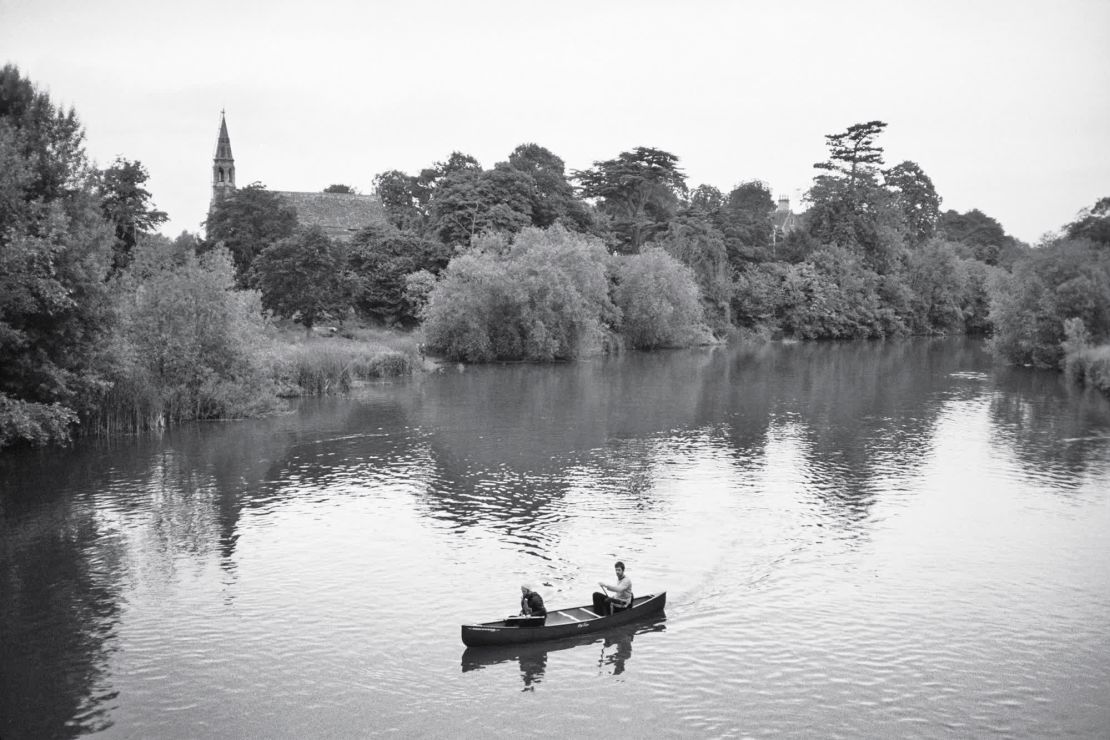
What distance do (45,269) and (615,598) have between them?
26.4 metres

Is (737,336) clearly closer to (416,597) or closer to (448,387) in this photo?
(448,387)

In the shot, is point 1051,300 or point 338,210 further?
point 338,210

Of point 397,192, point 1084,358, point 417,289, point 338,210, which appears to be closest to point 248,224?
point 417,289

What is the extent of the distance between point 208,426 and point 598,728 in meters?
34.3

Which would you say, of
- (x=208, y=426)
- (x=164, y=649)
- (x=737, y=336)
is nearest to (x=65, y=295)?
(x=208, y=426)

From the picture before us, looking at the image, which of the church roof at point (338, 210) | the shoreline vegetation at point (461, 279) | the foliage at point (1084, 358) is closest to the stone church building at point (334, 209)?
the church roof at point (338, 210)

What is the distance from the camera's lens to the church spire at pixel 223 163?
123188 mm

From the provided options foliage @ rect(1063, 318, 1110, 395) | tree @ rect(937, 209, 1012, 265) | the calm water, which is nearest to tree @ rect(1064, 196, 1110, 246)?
foliage @ rect(1063, 318, 1110, 395)

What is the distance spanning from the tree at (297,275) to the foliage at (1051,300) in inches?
2265

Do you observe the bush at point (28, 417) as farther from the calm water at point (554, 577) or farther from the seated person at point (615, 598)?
the seated person at point (615, 598)

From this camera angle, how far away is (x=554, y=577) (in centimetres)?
2620

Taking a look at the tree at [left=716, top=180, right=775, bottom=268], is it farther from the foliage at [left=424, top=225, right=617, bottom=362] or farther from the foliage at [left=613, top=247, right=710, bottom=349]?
the foliage at [left=424, top=225, right=617, bottom=362]

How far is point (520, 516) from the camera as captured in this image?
32.2 metres

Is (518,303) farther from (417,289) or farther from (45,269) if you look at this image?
(45,269)
